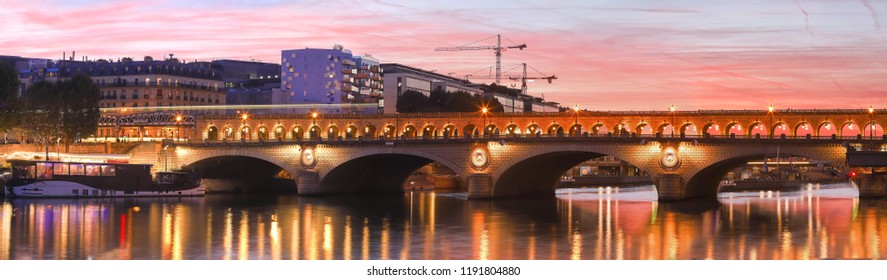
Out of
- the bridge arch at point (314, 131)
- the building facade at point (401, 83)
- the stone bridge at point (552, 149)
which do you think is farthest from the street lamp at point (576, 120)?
the building facade at point (401, 83)

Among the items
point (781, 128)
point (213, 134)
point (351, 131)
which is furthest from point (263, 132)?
point (781, 128)

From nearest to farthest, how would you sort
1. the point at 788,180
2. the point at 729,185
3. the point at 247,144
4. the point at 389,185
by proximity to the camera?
the point at 247,144, the point at 389,185, the point at 729,185, the point at 788,180

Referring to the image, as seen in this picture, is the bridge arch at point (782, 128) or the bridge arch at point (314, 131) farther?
the bridge arch at point (314, 131)

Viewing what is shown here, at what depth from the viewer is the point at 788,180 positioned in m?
142

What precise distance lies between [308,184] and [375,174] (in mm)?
9538

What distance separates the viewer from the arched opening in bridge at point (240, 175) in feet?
337

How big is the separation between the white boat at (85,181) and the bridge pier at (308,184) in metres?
7.90

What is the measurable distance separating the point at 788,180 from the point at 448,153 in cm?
6138

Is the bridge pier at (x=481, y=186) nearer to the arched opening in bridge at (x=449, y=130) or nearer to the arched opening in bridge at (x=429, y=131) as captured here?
the arched opening in bridge at (x=449, y=130)

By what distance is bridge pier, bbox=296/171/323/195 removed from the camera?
9619cm

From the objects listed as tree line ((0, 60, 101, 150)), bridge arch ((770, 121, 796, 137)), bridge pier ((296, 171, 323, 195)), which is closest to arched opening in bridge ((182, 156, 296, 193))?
bridge pier ((296, 171, 323, 195))

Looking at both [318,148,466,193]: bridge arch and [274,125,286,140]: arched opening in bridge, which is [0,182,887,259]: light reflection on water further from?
[274,125,286,140]: arched opening in bridge
